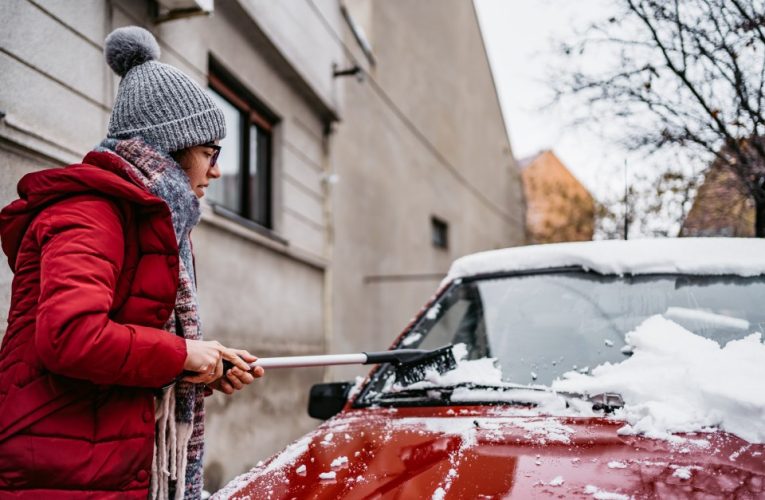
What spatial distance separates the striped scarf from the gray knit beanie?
0.14 feet

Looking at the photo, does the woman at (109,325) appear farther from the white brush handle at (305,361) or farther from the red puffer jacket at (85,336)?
the white brush handle at (305,361)

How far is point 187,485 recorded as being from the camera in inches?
68.5

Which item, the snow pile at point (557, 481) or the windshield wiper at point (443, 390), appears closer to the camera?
the snow pile at point (557, 481)

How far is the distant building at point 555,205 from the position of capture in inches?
559

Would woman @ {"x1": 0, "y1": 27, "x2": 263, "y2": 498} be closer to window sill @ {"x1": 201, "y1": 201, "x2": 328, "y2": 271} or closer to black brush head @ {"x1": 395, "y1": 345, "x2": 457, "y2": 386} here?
black brush head @ {"x1": 395, "y1": 345, "x2": 457, "y2": 386}

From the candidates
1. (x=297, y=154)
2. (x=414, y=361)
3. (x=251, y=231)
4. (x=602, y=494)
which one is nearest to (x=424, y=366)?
(x=414, y=361)

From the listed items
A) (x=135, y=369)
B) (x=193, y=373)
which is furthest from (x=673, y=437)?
(x=135, y=369)

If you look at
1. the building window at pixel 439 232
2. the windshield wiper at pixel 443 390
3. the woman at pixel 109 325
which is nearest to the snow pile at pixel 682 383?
the windshield wiper at pixel 443 390

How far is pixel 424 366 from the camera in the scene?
2.35m

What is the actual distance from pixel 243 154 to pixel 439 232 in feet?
24.8

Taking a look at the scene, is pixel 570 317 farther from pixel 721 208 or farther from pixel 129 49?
pixel 721 208

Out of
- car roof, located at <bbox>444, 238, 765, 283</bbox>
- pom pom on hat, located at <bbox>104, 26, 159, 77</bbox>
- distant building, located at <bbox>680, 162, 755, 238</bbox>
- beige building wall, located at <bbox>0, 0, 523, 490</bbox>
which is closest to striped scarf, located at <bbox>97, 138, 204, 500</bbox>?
pom pom on hat, located at <bbox>104, 26, 159, 77</bbox>

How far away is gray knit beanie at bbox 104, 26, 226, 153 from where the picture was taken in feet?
5.57

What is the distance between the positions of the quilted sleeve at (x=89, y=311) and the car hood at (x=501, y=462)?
1.72 ft
